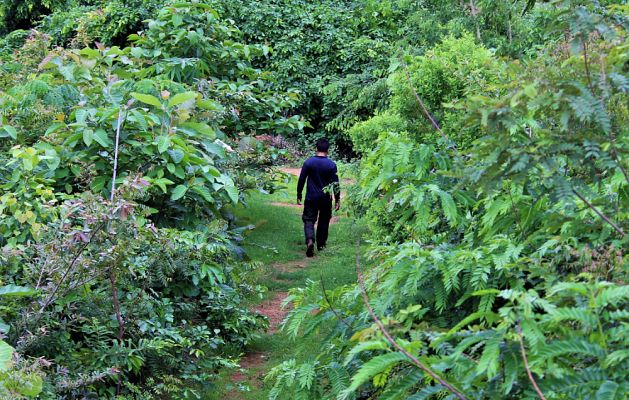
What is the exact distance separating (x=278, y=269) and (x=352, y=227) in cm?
214

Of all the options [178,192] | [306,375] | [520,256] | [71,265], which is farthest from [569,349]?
[178,192]

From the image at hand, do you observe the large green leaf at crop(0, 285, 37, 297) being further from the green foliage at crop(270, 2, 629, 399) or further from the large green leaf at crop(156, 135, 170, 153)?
the large green leaf at crop(156, 135, 170, 153)

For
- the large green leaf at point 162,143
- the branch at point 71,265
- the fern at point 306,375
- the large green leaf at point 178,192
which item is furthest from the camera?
the large green leaf at point 178,192

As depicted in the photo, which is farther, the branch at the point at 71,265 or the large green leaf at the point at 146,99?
the large green leaf at the point at 146,99

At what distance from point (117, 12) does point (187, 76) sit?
456 inches

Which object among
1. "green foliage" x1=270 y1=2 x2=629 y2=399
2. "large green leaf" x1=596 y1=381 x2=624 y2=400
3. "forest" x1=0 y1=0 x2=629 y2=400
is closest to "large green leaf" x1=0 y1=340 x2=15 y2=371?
"forest" x1=0 y1=0 x2=629 y2=400

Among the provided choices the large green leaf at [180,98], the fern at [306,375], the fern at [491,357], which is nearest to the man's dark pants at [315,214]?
the large green leaf at [180,98]

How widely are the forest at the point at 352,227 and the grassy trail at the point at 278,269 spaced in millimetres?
47

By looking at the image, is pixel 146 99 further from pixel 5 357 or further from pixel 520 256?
pixel 520 256

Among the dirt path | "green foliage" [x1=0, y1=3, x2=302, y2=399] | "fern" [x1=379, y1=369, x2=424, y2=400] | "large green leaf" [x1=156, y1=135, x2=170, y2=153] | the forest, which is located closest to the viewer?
the forest

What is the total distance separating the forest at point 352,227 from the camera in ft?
8.60

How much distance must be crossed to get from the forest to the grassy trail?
0.05 m

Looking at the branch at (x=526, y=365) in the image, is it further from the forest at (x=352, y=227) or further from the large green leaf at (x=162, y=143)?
the large green leaf at (x=162, y=143)

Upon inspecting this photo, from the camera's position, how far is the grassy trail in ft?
21.6
